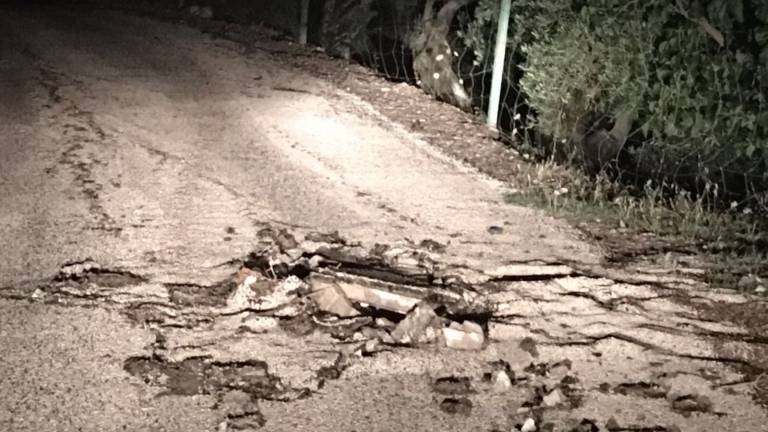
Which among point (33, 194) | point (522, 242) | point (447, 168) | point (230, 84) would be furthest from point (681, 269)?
point (230, 84)

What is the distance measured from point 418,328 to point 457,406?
71cm

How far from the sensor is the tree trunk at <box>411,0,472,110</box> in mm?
10227

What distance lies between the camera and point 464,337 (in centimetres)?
465

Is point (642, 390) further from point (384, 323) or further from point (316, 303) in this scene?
point (316, 303)

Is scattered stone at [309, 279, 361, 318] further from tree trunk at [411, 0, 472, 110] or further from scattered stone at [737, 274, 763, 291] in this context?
tree trunk at [411, 0, 472, 110]

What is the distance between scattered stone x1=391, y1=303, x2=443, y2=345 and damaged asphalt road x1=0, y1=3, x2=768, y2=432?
1cm

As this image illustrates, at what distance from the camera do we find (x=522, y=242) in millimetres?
6133

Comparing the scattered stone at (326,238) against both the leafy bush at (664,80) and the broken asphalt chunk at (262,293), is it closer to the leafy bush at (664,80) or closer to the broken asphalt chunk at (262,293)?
the broken asphalt chunk at (262,293)

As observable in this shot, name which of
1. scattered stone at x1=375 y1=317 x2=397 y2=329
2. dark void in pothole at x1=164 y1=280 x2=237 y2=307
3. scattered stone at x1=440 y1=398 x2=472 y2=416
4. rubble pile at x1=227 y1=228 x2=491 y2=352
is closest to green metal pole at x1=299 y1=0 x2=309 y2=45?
rubble pile at x1=227 y1=228 x2=491 y2=352

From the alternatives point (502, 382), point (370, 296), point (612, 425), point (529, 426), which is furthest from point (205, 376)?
point (612, 425)

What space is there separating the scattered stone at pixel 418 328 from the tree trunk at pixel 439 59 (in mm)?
5621

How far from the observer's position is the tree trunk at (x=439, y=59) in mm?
10227

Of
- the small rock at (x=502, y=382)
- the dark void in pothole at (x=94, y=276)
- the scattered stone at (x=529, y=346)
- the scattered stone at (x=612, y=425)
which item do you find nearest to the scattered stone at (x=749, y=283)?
the scattered stone at (x=529, y=346)

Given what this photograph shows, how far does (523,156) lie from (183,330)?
4.56 metres
